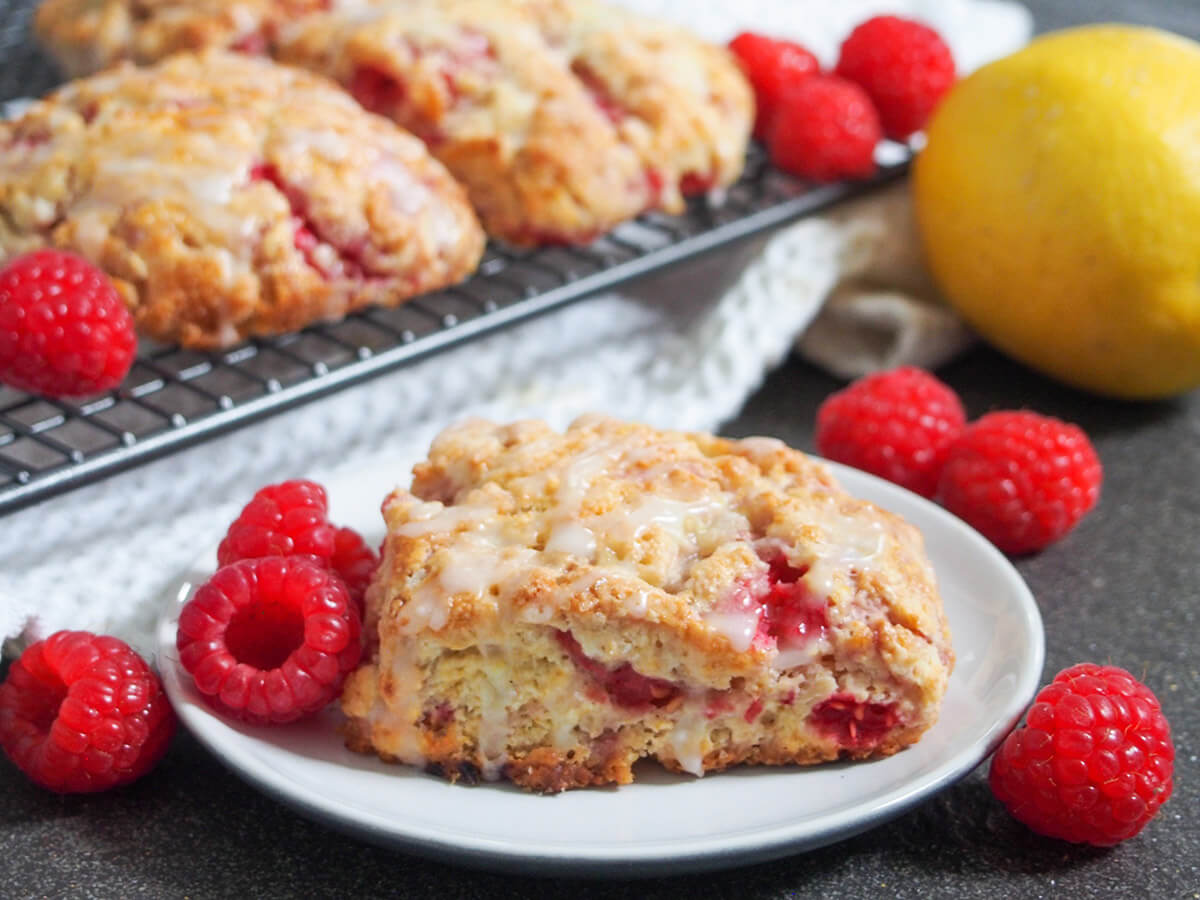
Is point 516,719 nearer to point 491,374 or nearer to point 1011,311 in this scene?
point 491,374

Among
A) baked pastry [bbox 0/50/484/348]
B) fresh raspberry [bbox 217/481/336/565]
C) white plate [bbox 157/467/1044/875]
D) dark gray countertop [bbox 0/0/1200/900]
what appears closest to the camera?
white plate [bbox 157/467/1044/875]

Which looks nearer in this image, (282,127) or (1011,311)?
(282,127)

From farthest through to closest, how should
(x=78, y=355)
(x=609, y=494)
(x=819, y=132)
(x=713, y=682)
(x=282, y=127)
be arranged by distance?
(x=819, y=132) → (x=282, y=127) → (x=78, y=355) → (x=609, y=494) → (x=713, y=682)

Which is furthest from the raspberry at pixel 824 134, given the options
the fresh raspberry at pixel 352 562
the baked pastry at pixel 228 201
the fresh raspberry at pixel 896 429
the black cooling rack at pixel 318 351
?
the fresh raspberry at pixel 352 562

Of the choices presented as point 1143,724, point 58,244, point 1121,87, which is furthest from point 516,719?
point 1121,87

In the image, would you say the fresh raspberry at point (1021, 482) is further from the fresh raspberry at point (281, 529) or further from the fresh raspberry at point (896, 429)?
the fresh raspberry at point (281, 529)

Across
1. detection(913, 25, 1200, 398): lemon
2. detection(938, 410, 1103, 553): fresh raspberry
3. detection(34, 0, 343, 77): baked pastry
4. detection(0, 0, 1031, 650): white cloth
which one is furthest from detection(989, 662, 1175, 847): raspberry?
detection(34, 0, 343, 77): baked pastry

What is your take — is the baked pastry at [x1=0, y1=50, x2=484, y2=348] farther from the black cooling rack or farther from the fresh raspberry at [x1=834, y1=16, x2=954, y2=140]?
the fresh raspberry at [x1=834, y1=16, x2=954, y2=140]
